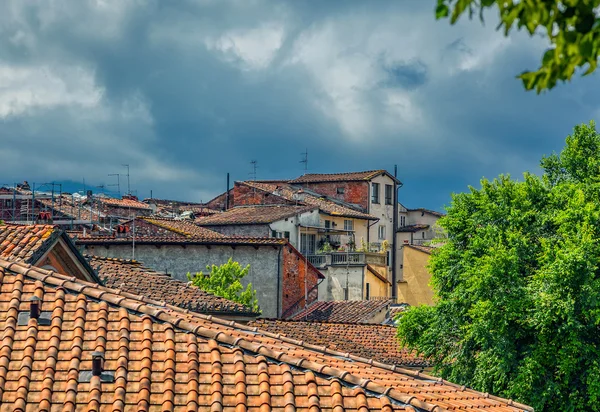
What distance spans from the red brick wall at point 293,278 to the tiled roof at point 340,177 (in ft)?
86.4

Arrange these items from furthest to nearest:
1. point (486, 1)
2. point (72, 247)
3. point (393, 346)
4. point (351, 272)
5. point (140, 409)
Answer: point (351, 272) < point (393, 346) < point (72, 247) < point (140, 409) < point (486, 1)

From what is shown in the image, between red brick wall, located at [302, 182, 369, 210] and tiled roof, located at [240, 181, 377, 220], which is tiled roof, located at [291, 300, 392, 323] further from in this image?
red brick wall, located at [302, 182, 369, 210]

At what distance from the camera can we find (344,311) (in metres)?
46.1

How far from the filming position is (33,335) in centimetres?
1317

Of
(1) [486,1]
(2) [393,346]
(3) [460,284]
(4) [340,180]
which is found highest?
(4) [340,180]

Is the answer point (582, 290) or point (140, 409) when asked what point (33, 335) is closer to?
point (140, 409)

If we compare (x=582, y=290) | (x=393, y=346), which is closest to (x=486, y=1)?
(x=582, y=290)

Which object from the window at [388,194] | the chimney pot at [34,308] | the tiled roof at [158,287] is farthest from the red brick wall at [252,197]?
the chimney pot at [34,308]

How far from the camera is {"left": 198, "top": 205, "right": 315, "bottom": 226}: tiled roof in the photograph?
192 feet

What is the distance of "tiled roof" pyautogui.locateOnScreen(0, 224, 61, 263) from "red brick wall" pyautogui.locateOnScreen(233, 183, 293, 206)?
1880 inches

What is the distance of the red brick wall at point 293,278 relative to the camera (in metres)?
44.8

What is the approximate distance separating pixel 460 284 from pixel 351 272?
1162 inches

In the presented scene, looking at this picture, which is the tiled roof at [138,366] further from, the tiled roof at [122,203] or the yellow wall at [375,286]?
the tiled roof at [122,203]

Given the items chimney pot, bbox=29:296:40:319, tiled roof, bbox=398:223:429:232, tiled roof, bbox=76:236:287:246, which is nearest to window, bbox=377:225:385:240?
tiled roof, bbox=398:223:429:232
